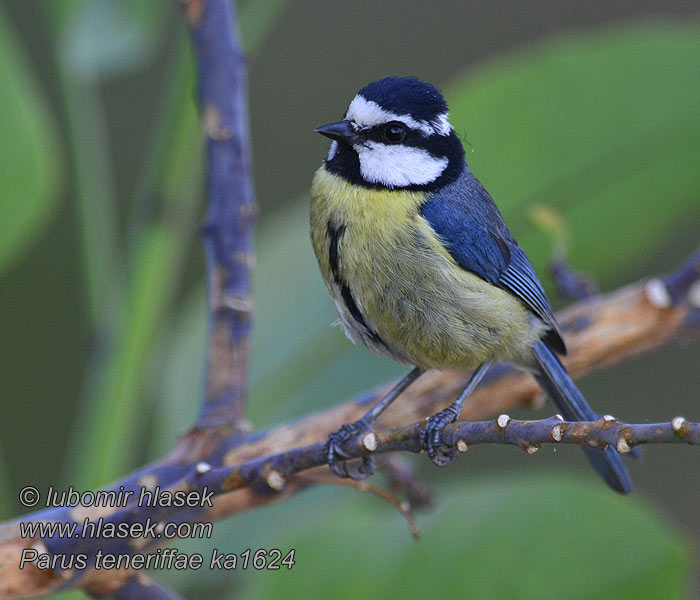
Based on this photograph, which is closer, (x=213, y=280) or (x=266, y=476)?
(x=266, y=476)

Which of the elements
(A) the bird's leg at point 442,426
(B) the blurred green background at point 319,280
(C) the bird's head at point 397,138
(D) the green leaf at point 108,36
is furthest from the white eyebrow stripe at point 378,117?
(D) the green leaf at point 108,36

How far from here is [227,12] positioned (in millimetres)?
1271

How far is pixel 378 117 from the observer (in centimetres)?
130

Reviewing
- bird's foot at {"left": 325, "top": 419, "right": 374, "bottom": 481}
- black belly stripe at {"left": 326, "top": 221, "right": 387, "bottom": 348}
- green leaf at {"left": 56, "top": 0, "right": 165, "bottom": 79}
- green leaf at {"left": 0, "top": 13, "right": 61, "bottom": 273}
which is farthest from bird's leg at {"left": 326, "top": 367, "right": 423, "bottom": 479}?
green leaf at {"left": 56, "top": 0, "right": 165, "bottom": 79}

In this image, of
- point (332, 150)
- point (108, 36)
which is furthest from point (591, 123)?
point (108, 36)

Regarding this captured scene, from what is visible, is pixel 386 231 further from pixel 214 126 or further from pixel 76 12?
pixel 76 12

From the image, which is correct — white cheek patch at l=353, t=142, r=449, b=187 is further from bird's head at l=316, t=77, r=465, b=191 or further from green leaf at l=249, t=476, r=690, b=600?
green leaf at l=249, t=476, r=690, b=600

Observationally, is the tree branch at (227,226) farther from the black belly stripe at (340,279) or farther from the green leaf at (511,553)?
the green leaf at (511,553)

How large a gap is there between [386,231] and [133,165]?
2.23 m

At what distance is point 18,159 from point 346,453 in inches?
25.0

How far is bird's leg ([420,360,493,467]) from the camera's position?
41.8 inches

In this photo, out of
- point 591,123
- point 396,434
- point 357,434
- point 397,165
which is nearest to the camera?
point 396,434

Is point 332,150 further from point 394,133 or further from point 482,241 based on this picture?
point 482,241

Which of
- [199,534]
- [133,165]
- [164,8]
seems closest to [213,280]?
[199,534]
